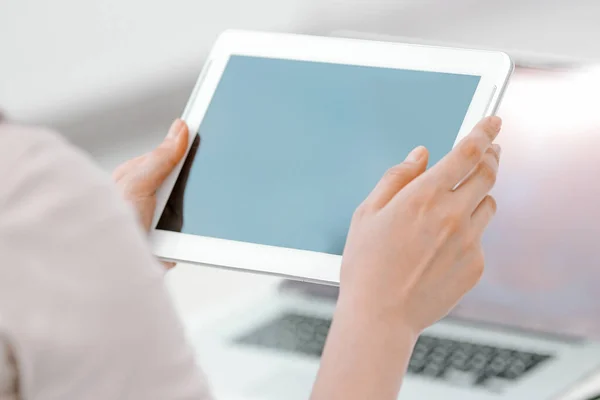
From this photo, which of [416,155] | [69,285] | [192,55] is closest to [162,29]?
[192,55]

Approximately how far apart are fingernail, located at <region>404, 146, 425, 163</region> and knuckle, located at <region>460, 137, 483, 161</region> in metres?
0.03

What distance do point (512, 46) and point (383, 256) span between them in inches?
29.2

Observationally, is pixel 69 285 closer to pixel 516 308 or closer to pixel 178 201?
pixel 178 201

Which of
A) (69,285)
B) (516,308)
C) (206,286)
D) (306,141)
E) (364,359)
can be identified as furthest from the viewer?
(206,286)

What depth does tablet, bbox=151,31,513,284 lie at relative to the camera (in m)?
0.58

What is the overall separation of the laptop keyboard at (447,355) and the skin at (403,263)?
0.50 ft

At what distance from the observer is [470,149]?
1.69 ft

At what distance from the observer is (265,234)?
0.59 m

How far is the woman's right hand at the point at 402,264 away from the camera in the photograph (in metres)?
0.49

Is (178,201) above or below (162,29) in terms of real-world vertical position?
above

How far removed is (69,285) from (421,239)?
0.23m

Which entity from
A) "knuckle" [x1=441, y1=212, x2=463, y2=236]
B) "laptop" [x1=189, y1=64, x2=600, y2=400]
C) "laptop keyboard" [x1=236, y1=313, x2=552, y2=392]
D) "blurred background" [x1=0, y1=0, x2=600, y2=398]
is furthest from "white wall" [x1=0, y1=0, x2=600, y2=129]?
"knuckle" [x1=441, y1=212, x2=463, y2=236]

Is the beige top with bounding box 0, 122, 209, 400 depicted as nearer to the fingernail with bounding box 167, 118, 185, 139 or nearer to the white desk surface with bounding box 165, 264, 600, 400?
the fingernail with bounding box 167, 118, 185, 139

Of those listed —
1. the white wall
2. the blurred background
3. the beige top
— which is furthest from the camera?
the white wall
